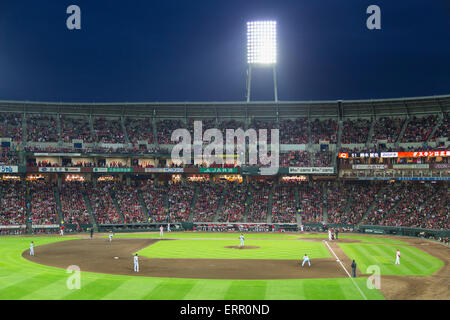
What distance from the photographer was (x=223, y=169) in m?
69.2

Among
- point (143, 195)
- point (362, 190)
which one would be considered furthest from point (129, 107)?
point (362, 190)

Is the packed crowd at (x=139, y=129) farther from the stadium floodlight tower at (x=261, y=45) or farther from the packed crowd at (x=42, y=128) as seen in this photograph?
the stadium floodlight tower at (x=261, y=45)

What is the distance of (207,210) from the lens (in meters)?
67.1

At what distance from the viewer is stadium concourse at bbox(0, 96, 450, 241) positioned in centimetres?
6269

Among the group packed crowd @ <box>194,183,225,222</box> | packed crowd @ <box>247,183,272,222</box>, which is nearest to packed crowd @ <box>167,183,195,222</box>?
packed crowd @ <box>194,183,225,222</box>

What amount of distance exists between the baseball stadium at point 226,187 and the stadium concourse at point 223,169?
20 cm

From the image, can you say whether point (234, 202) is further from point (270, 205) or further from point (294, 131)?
point (294, 131)

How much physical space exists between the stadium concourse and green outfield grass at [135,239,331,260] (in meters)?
15.4

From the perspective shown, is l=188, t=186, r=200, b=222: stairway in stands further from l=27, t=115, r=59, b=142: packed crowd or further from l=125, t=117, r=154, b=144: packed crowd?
l=27, t=115, r=59, b=142: packed crowd

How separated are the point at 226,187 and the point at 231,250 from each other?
30317mm

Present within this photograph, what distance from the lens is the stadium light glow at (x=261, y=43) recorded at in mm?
71625

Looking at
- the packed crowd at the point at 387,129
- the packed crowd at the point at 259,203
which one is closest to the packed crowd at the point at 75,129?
the packed crowd at the point at 259,203
